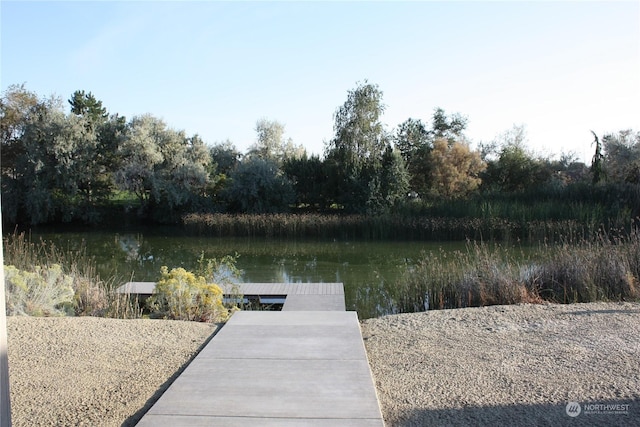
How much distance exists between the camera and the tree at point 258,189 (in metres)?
19.8

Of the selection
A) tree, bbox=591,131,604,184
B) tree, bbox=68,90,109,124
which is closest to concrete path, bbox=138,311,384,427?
tree, bbox=591,131,604,184

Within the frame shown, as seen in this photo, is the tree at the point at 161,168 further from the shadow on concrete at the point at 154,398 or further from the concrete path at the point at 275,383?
the shadow on concrete at the point at 154,398

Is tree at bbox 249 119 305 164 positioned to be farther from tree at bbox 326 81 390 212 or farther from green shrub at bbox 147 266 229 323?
green shrub at bbox 147 266 229 323

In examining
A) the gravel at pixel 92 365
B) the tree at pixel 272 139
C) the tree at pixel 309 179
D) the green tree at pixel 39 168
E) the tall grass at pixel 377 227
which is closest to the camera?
the gravel at pixel 92 365

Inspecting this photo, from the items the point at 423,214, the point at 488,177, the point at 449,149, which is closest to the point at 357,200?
the point at 423,214

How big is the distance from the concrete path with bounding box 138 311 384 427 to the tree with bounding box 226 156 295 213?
1555 centimetres

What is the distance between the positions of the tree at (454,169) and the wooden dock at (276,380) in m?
16.8

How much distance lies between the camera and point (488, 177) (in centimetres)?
2241

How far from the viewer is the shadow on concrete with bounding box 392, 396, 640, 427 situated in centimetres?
266

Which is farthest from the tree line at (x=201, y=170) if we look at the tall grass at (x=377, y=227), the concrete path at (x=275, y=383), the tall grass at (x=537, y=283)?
the concrete path at (x=275, y=383)

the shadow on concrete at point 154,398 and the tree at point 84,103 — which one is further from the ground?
the tree at point 84,103

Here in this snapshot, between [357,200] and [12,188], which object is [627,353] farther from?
[12,188]

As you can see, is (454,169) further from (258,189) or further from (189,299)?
(189,299)
